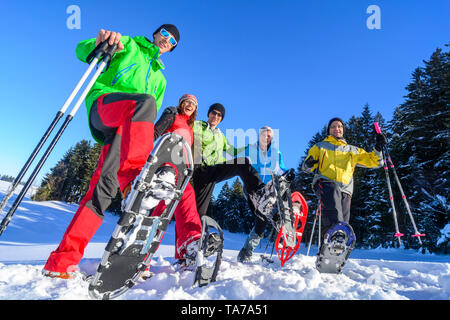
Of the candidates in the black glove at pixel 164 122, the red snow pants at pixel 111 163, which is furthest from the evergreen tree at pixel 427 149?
the red snow pants at pixel 111 163

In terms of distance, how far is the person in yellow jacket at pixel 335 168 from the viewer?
3369 millimetres

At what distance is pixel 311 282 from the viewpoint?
1.78 meters

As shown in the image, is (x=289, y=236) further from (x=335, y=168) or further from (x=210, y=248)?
(x=210, y=248)

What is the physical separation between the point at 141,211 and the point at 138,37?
6.31 ft

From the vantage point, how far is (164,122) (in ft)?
8.63

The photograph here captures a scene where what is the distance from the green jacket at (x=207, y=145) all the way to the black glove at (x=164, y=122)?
0.63 m

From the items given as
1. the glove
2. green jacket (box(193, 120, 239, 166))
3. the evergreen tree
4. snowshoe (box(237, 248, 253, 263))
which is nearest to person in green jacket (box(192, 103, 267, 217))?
green jacket (box(193, 120, 239, 166))

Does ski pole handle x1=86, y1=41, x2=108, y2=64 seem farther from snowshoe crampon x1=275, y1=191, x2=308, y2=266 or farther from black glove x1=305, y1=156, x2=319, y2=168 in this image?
black glove x1=305, y1=156, x2=319, y2=168

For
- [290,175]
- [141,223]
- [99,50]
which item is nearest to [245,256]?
[290,175]

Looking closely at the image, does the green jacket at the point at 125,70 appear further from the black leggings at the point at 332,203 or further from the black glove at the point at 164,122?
the black leggings at the point at 332,203

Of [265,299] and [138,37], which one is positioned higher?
[138,37]

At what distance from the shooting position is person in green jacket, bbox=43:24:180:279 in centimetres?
174
